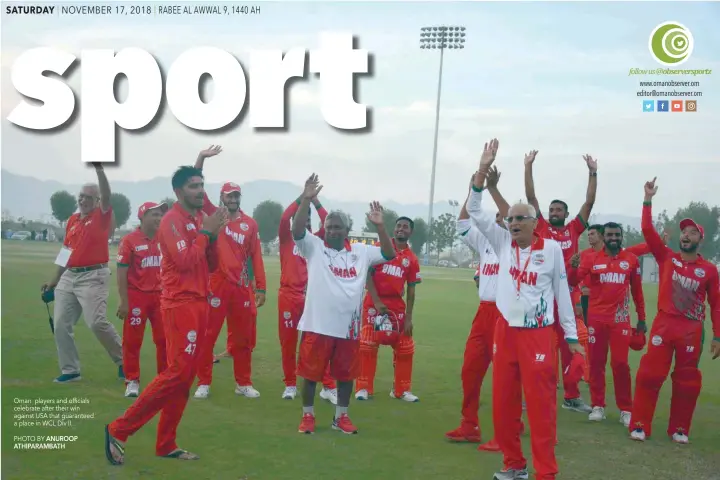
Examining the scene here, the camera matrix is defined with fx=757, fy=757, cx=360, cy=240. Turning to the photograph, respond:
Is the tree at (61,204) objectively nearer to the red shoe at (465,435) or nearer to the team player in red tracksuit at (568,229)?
the team player in red tracksuit at (568,229)

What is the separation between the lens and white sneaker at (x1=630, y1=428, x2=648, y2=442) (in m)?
7.88

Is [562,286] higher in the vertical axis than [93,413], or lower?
higher

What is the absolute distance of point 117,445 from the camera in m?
6.15

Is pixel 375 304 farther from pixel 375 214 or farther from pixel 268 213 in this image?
pixel 268 213

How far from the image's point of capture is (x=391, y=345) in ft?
30.8

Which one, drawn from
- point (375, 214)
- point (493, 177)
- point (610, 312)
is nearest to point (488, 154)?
point (493, 177)

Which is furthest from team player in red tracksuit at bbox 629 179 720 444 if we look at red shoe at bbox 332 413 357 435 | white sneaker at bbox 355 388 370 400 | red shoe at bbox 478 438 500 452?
white sneaker at bbox 355 388 370 400

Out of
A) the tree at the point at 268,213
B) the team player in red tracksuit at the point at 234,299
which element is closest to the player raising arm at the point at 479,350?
the team player in red tracksuit at the point at 234,299

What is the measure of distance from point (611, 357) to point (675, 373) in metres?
0.88

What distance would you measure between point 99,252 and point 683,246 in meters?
6.90

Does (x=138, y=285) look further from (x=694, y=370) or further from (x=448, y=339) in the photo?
(x=448, y=339)

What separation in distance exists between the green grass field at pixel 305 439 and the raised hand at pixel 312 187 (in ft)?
7.64

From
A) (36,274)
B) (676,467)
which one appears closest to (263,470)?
(676,467)

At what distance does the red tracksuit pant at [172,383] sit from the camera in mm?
6172
